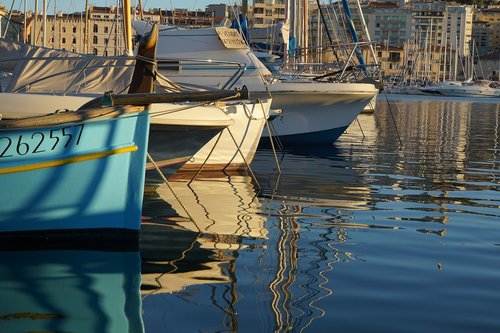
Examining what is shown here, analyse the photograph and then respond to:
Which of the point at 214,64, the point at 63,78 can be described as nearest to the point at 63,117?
the point at 63,78


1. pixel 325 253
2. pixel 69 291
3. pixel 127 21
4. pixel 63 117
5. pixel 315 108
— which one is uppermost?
pixel 127 21

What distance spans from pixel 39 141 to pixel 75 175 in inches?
19.2

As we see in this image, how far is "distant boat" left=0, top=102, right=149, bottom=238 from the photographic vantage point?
927 cm

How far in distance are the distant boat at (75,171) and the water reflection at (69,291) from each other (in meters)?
0.33

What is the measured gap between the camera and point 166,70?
A: 2044cm

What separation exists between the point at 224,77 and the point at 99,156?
11.5 metres

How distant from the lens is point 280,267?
892cm

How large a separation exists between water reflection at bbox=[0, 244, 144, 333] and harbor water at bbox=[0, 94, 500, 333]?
0.04 ft

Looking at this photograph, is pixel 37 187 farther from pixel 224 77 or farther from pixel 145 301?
pixel 224 77

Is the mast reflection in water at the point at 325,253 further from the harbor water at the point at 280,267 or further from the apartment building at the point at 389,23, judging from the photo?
the apartment building at the point at 389,23

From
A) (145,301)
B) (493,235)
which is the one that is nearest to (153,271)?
(145,301)

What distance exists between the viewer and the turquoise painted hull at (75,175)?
30.6ft

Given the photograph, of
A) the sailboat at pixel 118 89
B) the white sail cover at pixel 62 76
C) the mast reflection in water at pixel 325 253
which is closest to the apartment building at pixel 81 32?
the sailboat at pixel 118 89

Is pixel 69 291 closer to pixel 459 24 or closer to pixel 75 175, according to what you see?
pixel 75 175
